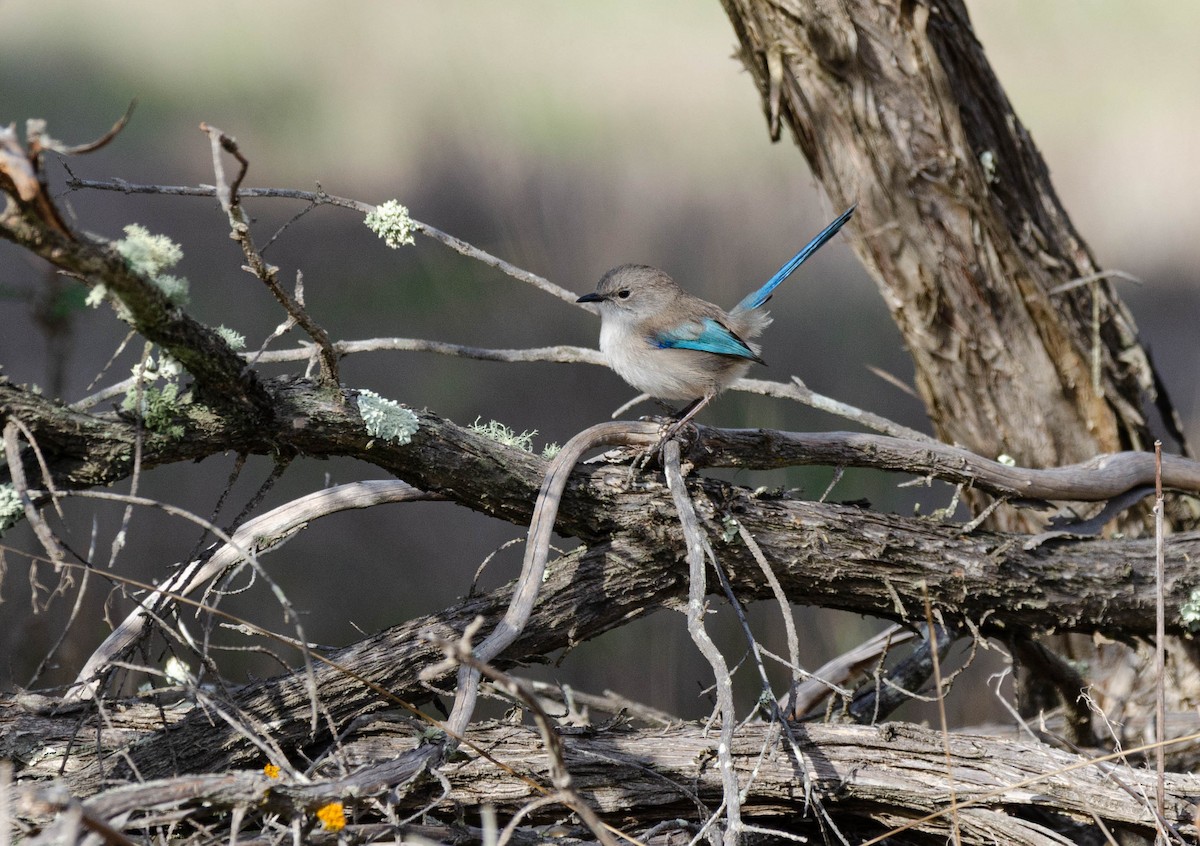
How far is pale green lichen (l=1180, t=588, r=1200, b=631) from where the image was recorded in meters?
3.29

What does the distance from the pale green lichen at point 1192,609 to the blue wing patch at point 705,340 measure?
5.23ft

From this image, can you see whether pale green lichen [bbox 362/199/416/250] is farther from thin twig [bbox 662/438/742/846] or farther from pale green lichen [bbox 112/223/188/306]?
thin twig [bbox 662/438/742/846]

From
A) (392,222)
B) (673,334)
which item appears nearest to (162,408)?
(392,222)

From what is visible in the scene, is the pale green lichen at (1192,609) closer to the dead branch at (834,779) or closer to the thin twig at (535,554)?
the dead branch at (834,779)

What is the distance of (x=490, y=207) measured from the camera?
7.62 m

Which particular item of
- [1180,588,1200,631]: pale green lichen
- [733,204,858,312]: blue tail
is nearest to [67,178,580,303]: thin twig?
[733,204,858,312]: blue tail

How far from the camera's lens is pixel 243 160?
6.10 ft

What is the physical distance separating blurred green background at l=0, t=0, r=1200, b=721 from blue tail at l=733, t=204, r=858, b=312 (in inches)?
54.1

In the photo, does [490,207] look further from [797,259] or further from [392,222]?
[392,222]

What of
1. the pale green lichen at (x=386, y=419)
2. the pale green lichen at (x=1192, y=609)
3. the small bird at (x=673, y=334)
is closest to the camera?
the pale green lichen at (x=386, y=419)

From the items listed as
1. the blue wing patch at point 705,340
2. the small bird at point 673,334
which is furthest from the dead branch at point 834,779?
the blue wing patch at point 705,340

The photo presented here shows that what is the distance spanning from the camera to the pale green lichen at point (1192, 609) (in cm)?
329

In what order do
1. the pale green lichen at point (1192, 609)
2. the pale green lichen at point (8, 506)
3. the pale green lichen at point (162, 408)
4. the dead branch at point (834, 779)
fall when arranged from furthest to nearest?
the pale green lichen at point (1192, 609), the dead branch at point (834, 779), the pale green lichen at point (162, 408), the pale green lichen at point (8, 506)

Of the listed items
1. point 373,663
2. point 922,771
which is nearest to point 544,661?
point 373,663
